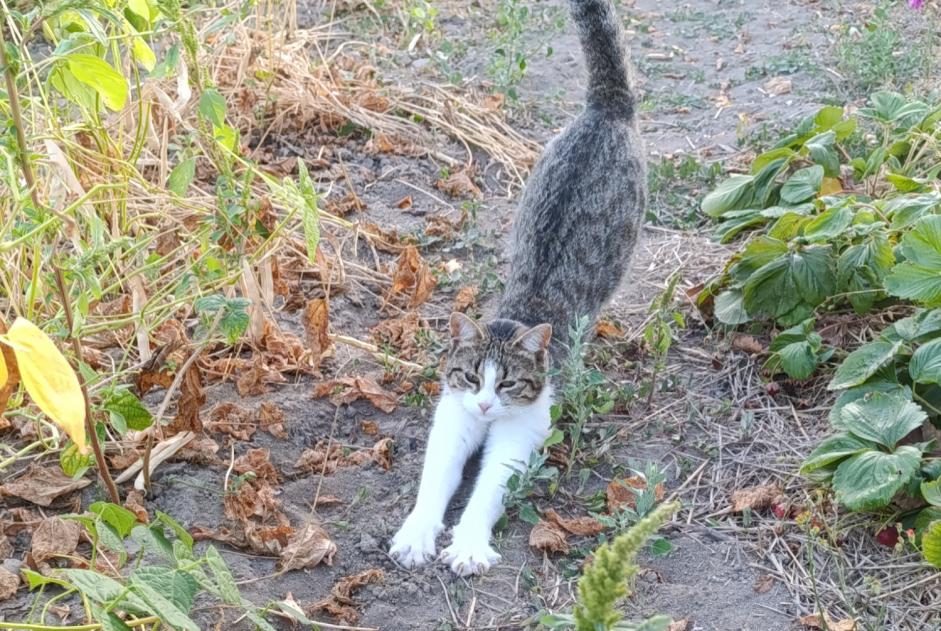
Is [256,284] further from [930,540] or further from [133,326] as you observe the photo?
[930,540]

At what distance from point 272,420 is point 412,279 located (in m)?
1.02

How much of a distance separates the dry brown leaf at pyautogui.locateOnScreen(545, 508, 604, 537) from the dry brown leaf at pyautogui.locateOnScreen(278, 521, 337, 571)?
681mm

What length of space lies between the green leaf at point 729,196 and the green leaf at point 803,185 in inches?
12.1

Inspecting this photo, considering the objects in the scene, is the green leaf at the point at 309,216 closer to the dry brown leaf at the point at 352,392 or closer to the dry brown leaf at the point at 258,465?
the dry brown leaf at the point at 258,465

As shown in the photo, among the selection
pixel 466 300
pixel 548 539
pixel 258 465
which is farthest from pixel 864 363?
pixel 258 465

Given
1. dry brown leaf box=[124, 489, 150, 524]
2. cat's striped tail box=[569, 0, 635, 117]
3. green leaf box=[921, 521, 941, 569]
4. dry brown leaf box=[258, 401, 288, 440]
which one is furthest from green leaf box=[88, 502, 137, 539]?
cat's striped tail box=[569, 0, 635, 117]

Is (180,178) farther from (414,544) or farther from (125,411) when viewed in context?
(414,544)

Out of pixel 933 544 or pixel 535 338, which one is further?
pixel 535 338

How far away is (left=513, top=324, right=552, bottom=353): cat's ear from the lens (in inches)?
136

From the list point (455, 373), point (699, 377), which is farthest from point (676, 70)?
point (455, 373)

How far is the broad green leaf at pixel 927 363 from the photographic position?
286cm

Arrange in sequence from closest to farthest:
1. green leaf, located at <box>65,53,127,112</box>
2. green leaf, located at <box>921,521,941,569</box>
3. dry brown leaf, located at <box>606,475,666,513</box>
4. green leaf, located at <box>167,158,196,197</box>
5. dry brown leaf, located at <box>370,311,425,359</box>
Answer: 1. green leaf, located at <box>65,53,127,112</box>
2. green leaf, located at <box>921,521,941,569</box>
3. green leaf, located at <box>167,158,196,197</box>
4. dry brown leaf, located at <box>606,475,666,513</box>
5. dry brown leaf, located at <box>370,311,425,359</box>

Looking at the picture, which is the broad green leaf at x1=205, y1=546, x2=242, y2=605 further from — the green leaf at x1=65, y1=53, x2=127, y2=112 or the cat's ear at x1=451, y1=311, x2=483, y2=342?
the cat's ear at x1=451, y1=311, x2=483, y2=342

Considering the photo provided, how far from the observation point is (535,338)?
3484 millimetres
